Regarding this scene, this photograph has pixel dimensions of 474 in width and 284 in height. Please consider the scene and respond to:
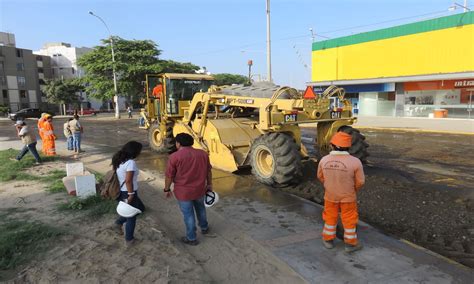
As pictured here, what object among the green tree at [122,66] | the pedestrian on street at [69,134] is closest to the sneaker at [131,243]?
the pedestrian on street at [69,134]

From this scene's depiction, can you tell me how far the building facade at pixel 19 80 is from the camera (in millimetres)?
60312

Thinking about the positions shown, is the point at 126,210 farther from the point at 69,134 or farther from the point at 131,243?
the point at 69,134

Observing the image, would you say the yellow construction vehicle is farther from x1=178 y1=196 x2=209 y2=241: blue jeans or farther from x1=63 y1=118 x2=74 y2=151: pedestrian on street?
x1=63 y1=118 x2=74 y2=151: pedestrian on street

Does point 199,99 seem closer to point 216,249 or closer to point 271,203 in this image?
point 271,203

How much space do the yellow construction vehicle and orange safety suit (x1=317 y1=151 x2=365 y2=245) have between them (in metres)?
2.89

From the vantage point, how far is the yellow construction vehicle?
766 centimetres

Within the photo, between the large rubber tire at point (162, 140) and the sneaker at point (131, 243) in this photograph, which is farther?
the large rubber tire at point (162, 140)

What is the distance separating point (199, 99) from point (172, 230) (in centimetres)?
531

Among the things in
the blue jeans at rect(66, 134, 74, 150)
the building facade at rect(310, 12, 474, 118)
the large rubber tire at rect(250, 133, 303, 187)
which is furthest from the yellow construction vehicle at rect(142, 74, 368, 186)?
the building facade at rect(310, 12, 474, 118)

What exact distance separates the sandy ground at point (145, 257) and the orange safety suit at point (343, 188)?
925 mm

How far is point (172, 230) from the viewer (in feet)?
17.3

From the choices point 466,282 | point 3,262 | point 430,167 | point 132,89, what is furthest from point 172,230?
point 132,89

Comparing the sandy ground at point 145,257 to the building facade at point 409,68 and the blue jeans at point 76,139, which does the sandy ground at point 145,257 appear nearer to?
the blue jeans at point 76,139

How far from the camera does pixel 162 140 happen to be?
12.2 meters
